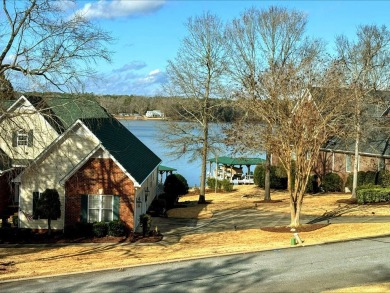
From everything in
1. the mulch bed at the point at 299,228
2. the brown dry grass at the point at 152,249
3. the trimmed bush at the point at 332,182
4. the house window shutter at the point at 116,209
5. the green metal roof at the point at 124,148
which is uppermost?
the green metal roof at the point at 124,148

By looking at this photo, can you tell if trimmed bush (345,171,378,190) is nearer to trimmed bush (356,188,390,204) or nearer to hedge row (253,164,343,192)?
hedge row (253,164,343,192)

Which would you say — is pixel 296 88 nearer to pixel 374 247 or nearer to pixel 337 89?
pixel 337 89

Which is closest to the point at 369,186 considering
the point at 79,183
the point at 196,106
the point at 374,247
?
the point at 196,106

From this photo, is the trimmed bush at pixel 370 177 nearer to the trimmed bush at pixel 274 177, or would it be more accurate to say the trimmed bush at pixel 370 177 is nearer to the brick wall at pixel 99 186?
the trimmed bush at pixel 274 177

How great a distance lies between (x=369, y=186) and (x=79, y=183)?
21328 mm

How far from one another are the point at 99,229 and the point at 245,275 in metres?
11.3

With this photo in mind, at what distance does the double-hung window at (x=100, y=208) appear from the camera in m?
25.8

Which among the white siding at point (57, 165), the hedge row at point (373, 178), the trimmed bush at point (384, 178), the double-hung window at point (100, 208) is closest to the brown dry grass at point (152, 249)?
the double-hung window at point (100, 208)

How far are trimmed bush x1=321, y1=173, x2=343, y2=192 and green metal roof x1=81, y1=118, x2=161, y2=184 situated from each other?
16.6 metres

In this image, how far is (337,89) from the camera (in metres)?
27.0

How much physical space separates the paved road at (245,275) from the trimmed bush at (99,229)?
26.5 feet

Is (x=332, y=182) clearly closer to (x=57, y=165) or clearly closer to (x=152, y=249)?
(x=152, y=249)

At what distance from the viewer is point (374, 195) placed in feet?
111

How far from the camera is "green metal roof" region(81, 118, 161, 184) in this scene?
26.7m
